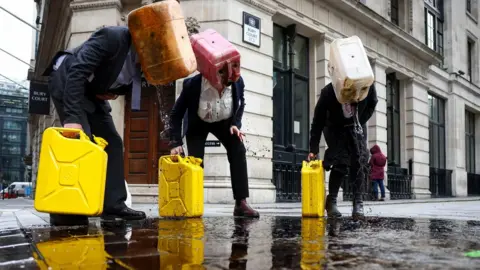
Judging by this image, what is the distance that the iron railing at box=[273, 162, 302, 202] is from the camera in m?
12.3

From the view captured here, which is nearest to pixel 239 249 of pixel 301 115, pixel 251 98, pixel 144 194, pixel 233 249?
pixel 233 249

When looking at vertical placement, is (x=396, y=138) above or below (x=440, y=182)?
above

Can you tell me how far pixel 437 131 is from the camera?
848 inches

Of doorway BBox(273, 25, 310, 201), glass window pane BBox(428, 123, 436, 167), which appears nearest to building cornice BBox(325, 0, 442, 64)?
doorway BBox(273, 25, 310, 201)

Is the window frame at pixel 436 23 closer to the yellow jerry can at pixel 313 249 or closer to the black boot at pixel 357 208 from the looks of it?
the black boot at pixel 357 208

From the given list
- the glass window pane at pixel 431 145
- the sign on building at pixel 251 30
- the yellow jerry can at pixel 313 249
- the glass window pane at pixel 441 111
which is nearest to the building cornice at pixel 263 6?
the sign on building at pixel 251 30

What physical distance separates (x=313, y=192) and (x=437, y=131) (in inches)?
727

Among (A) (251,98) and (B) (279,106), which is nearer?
(A) (251,98)

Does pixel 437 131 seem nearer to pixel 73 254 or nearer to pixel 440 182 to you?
pixel 440 182

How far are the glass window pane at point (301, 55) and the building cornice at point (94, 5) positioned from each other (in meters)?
5.04

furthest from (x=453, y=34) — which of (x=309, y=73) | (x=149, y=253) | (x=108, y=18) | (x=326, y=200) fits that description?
(x=149, y=253)

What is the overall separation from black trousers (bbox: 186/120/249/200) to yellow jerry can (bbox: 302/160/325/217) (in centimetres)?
62

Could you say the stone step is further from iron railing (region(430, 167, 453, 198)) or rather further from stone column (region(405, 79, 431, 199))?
iron railing (region(430, 167, 453, 198))

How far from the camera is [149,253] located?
2229 millimetres
